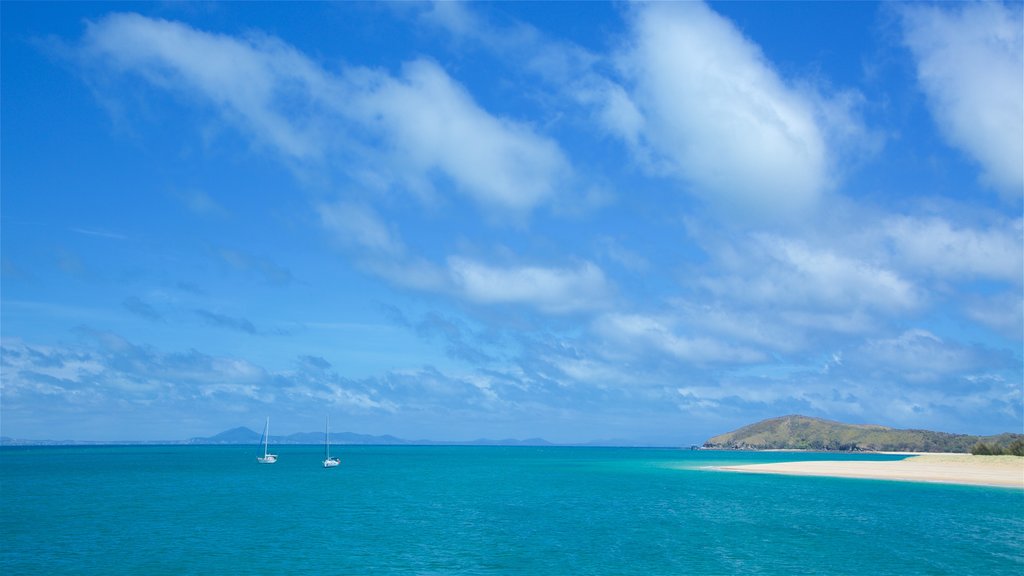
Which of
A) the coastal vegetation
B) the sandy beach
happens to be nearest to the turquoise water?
A: the sandy beach

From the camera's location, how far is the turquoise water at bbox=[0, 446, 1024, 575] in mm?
40969

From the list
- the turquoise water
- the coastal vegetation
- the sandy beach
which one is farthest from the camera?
the coastal vegetation

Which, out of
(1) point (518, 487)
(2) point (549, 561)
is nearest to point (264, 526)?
(2) point (549, 561)

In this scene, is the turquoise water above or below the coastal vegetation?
below

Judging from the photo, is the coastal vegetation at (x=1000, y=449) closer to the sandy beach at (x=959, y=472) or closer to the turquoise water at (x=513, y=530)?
the sandy beach at (x=959, y=472)

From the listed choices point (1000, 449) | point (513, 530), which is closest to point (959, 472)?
point (1000, 449)

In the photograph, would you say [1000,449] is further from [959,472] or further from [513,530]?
[513,530]

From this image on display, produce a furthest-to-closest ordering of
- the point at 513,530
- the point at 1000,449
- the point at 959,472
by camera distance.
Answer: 1. the point at 1000,449
2. the point at 959,472
3. the point at 513,530

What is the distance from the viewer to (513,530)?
177 feet

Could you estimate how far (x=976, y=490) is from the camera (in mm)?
87938

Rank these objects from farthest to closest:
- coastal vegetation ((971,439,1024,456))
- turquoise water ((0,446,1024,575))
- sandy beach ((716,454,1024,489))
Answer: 1. coastal vegetation ((971,439,1024,456))
2. sandy beach ((716,454,1024,489))
3. turquoise water ((0,446,1024,575))

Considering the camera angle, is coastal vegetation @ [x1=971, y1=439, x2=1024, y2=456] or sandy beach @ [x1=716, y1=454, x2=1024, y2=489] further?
coastal vegetation @ [x1=971, y1=439, x2=1024, y2=456]

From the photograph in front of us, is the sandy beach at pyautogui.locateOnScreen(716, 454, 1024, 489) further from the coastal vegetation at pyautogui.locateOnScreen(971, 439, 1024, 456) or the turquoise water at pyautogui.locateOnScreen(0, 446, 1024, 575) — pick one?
the turquoise water at pyautogui.locateOnScreen(0, 446, 1024, 575)

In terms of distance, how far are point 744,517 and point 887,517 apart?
12411 mm
